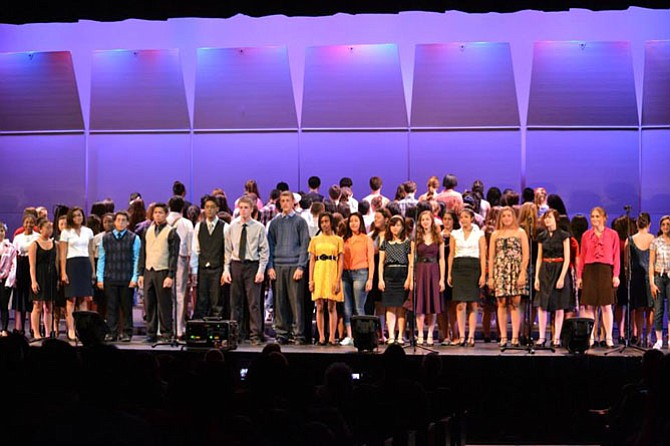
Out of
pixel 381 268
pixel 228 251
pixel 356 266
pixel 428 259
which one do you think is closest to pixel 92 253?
pixel 228 251

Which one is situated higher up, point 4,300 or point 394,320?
point 4,300

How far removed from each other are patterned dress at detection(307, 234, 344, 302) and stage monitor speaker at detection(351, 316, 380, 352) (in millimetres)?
809

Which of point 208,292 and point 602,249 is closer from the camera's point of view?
point 602,249

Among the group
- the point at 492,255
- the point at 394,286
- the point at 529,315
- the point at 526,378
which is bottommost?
the point at 526,378

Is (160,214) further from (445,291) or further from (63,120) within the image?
(63,120)

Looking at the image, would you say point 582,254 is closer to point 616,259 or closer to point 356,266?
point 616,259

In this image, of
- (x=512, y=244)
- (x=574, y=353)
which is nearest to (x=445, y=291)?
(x=512, y=244)

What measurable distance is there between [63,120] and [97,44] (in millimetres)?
1381

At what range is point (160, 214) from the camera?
37.5 feet

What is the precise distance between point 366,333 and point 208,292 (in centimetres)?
218

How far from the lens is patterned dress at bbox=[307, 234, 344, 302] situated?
11039mm

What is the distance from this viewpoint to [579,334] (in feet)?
33.1

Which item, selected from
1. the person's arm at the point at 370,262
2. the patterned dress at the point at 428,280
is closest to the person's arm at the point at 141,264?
the person's arm at the point at 370,262

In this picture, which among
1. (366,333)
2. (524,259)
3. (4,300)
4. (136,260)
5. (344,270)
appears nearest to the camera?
(366,333)
